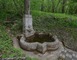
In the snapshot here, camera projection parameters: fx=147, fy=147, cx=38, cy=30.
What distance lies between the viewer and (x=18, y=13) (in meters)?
8.20

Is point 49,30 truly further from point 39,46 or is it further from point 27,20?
point 39,46

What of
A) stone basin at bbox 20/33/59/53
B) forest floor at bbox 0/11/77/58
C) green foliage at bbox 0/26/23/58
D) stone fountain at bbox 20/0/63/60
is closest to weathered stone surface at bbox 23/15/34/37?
stone fountain at bbox 20/0/63/60

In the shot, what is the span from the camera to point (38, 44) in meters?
5.25

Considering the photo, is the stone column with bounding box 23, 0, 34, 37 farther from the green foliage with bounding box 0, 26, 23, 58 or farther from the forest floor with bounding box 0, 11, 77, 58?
the green foliage with bounding box 0, 26, 23, 58

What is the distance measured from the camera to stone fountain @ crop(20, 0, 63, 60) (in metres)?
5.09

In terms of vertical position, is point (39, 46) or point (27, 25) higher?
point (27, 25)

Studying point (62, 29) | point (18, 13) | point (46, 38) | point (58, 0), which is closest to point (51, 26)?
point (62, 29)

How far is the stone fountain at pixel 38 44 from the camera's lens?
5.09 m

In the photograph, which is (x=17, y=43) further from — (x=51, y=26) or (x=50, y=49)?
(x=51, y=26)

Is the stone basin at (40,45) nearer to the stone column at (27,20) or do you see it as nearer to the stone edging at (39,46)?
the stone edging at (39,46)

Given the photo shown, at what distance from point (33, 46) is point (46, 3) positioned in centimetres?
660

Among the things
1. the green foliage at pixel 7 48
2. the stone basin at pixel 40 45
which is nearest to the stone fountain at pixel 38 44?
the stone basin at pixel 40 45

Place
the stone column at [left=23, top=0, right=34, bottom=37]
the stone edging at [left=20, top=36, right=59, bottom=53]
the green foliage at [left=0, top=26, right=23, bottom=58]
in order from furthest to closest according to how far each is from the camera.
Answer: the stone column at [left=23, top=0, right=34, bottom=37], the stone edging at [left=20, top=36, right=59, bottom=53], the green foliage at [left=0, top=26, right=23, bottom=58]

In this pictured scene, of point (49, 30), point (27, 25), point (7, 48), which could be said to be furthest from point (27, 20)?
point (7, 48)
